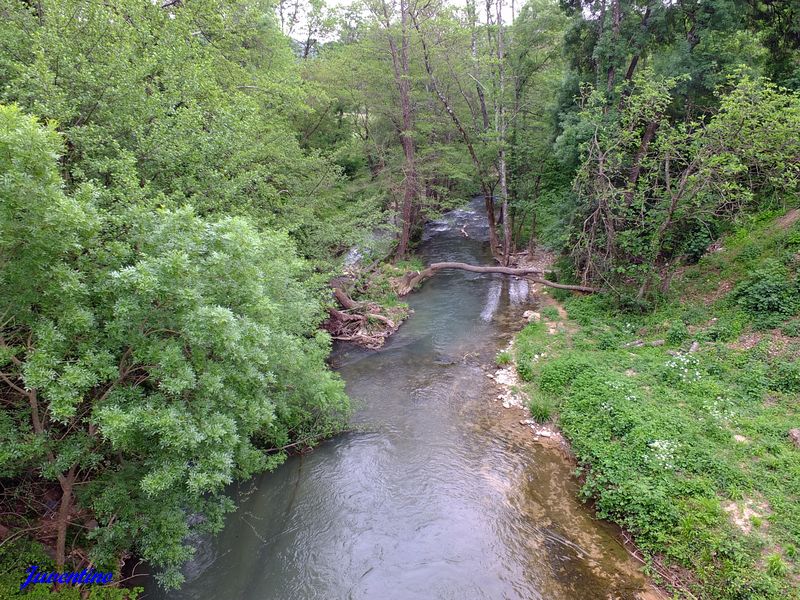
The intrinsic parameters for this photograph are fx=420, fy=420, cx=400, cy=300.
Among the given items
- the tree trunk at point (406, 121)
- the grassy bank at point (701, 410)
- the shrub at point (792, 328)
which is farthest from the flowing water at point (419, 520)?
the tree trunk at point (406, 121)

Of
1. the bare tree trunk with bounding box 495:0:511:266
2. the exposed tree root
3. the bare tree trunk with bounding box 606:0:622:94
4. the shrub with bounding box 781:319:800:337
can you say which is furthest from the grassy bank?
the bare tree trunk with bounding box 495:0:511:266

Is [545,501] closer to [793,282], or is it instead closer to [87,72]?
[793,282]

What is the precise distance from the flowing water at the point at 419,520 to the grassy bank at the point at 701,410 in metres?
0.87

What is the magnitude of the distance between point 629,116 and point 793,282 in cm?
644

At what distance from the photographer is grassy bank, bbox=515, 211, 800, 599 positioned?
21.2ft

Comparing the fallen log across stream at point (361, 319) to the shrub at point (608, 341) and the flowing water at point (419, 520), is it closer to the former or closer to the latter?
the shrub at point (608, 341)

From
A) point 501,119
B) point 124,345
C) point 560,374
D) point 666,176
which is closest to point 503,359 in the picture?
A: point 560,374

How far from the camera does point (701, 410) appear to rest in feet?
29.3

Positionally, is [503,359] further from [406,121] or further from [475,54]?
[475,54]

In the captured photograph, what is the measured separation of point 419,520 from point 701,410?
20.9ft

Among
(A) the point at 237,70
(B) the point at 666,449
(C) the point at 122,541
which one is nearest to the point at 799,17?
(B) the point at 666,449

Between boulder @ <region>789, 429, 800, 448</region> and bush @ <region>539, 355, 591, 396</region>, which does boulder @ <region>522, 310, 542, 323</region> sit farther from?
boulder @ <region>789, 429, 800, 448</region>

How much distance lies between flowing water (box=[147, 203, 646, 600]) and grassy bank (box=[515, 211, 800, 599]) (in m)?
0.87

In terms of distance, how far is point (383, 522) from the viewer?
7.95 m
